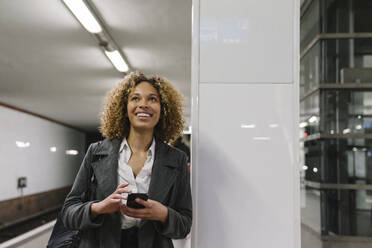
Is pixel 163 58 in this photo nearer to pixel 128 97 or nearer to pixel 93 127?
pixel 128 97

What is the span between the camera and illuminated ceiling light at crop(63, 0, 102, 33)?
3730 millimetres

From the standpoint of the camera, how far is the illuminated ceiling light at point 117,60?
5.27 m

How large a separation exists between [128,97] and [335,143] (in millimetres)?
1887

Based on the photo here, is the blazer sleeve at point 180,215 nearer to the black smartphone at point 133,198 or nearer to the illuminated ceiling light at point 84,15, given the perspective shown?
the black smartphone at point 133,198

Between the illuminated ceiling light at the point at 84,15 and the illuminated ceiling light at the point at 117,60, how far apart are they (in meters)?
0.84

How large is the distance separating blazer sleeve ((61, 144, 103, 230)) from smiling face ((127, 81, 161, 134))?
237mm

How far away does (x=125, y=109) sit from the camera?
161cm

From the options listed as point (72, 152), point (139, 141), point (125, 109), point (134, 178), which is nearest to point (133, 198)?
point (134, 178)

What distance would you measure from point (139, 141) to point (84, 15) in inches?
117

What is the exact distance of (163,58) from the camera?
5.47 meters

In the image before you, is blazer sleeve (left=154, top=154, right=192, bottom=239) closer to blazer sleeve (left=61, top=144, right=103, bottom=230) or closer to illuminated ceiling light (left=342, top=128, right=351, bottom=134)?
blazer sleeve (left=61, top=144, right=103, bottom=230)

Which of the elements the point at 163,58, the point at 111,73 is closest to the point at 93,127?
the point at 111,73

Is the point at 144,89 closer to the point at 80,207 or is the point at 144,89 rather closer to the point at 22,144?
the point at 80,207

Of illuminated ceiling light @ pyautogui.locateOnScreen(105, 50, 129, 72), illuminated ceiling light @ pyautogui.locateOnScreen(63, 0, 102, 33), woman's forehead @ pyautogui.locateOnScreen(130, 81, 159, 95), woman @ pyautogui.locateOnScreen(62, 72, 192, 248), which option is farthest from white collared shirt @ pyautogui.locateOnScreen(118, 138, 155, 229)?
illuminated ceiling light @ pyautogui.locateOnScreen(105, 50, 129, 72)
